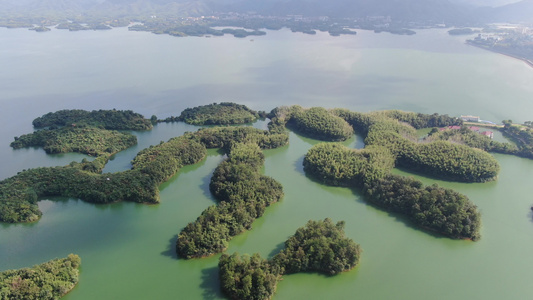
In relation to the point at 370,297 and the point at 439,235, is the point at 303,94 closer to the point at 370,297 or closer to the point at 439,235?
the point at 439,235

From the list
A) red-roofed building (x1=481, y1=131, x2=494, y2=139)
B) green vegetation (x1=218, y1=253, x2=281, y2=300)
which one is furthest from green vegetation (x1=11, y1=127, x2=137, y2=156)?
red-roofed building (x1=481, y1=131, x2=494, y2=139)

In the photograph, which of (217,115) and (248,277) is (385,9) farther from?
(248,277)

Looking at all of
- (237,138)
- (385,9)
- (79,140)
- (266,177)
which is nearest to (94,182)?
(79,140)

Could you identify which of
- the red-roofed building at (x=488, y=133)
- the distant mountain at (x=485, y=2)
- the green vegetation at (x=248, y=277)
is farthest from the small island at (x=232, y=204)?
the distant mountain at (x=485, y=2)

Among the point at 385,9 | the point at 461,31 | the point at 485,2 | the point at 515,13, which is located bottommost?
the point at 461,31

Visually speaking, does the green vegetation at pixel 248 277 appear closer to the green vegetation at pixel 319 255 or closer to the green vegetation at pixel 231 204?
the green vegetation at pixel 319 255

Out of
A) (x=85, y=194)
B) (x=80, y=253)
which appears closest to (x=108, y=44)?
(x=85, y=194)
